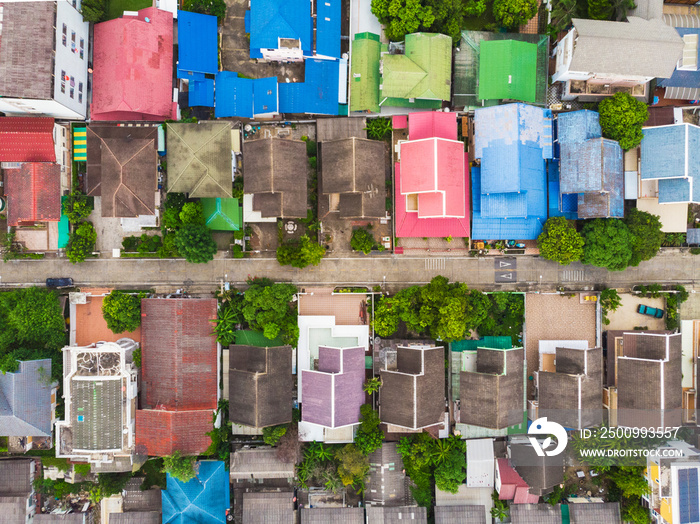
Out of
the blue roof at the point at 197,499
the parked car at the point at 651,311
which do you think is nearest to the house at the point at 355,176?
the parked car at the point at 651,311

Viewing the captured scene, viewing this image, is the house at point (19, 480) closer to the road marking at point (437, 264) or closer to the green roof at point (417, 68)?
the road marking at point (437, 264)

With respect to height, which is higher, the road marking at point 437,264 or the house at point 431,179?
the house at point 431,179

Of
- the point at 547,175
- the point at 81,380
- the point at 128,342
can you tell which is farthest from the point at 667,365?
the point at 81,380

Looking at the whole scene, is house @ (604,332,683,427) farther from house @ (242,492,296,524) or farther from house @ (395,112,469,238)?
house @ (242,492,296,524)

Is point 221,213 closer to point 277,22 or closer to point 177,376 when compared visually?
point 177,376

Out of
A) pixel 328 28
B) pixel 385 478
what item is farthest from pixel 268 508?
pixel 328 28
